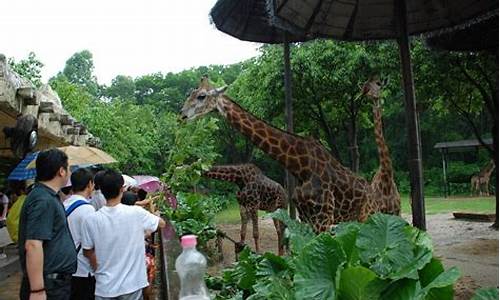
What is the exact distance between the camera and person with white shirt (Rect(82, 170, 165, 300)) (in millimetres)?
3762

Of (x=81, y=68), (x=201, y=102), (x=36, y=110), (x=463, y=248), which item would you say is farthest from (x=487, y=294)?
(x=81, y=68)

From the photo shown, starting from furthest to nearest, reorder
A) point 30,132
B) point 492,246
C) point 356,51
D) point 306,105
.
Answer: point 306,105 → point 356,51 → point 492,246 → point 30,132

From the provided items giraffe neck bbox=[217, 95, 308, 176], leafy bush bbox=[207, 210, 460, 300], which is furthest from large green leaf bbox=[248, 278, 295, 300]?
giraffe neck bbox=[217, 95, 308, 176]

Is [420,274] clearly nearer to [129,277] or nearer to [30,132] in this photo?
[129,277]

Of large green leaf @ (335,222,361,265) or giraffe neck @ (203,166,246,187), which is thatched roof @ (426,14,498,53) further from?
large green leaf @ (335,222,361,265)

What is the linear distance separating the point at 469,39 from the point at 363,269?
7.34m

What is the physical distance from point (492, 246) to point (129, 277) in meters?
8.58

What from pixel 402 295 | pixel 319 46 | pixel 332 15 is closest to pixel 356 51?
pixel 319 46

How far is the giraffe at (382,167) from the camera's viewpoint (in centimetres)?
646

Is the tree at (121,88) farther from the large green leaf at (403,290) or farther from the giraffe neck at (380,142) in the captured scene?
the large green leaf at (403,290)

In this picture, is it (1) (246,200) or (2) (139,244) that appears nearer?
(2) (139,244)

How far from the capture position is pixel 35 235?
3.20 m

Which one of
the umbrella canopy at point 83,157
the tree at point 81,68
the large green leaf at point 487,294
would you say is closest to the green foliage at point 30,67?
the umbrella canopy at point 83,157

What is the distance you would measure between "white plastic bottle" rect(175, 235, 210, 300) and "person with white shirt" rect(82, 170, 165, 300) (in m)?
0.82
